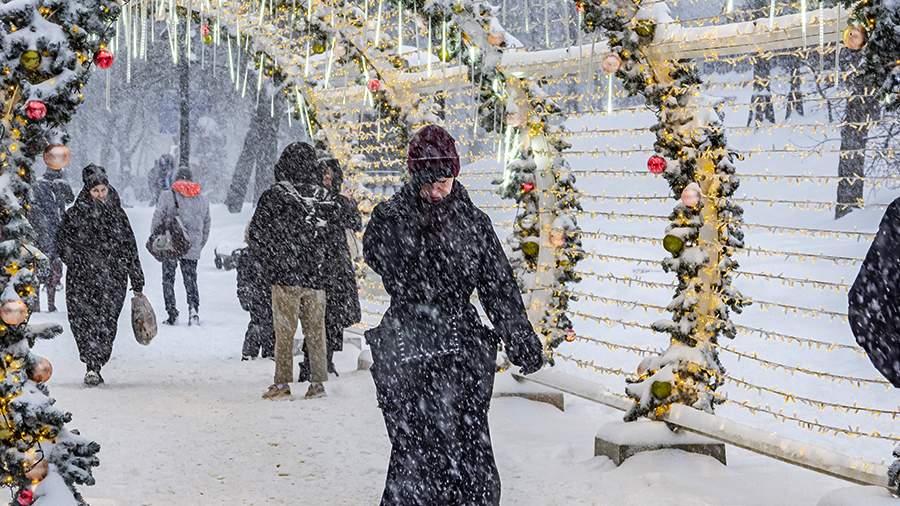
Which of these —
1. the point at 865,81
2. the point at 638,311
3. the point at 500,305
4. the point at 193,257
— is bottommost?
the point at 638,311

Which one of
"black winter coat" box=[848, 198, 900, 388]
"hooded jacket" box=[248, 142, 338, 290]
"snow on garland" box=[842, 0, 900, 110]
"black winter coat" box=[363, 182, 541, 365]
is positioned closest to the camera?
"black winter coat" box=[848, 198, 900, 388]

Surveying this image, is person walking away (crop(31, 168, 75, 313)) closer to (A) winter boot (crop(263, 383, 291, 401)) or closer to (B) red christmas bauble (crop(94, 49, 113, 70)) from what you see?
(A) winter boot (crop(263, 383, 291, 401))

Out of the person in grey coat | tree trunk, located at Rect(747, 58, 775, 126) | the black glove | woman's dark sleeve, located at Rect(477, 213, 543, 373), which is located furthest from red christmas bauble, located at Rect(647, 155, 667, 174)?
the person in grey coat

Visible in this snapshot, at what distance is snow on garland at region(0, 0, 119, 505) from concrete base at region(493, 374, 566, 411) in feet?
12.1

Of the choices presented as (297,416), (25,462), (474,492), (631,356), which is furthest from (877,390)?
(25,462)

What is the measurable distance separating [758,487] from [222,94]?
3450 cm

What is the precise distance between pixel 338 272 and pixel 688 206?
398 cm

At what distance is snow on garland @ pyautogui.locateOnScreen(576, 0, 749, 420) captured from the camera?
618 cm

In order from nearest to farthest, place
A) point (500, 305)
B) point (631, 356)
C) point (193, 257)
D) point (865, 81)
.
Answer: point (500, 305), point (865, 81), point (631, 356), point (193, 257)

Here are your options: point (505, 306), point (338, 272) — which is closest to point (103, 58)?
point (505, 306)

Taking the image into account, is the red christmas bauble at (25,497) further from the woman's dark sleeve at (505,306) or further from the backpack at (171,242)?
the backpack at (171,242)

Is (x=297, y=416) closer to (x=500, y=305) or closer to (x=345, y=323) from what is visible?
(x=345, y=323)

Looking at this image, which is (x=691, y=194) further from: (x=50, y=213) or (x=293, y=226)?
(x=50, y=213)

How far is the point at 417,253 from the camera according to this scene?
4.19 m
